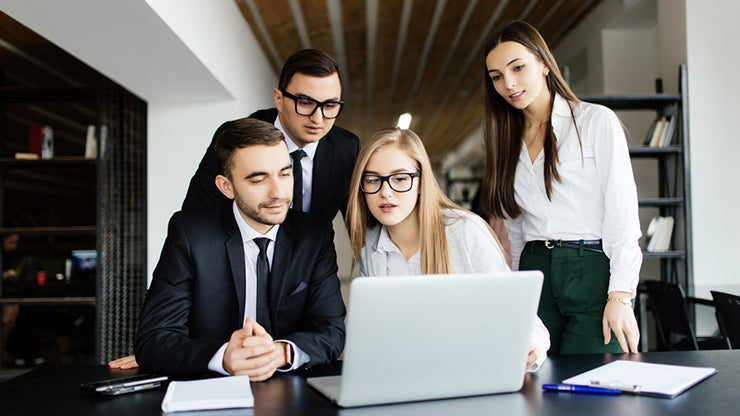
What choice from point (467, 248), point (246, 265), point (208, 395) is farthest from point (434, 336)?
point (246, 265)

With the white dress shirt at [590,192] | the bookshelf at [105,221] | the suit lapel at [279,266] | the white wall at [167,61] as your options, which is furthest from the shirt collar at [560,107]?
the bookshelf at [105,221]

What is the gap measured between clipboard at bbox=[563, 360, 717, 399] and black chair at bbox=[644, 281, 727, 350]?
2.58 metres

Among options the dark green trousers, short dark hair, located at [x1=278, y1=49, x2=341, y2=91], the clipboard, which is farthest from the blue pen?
short dark hair, located at [x1=278, y1=49, x2=341, y2=91]

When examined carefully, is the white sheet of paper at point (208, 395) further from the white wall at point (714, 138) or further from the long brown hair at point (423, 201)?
the white wall at point (714, 138)

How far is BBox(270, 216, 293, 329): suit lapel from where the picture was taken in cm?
185

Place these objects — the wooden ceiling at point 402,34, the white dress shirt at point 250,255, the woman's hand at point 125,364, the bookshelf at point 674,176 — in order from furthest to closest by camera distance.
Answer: the wooden ceiling at point 402,34 → the bookshelf at point 674,176 → the white dress shirt at point 250,255 → the woman's hand at point 125,364

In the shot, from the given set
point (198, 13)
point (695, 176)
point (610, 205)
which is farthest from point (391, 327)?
point (695, 176)

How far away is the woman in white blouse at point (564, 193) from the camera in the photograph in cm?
196

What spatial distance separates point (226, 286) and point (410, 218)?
64 cm

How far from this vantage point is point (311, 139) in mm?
2250

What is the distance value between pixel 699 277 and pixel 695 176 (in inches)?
29.7

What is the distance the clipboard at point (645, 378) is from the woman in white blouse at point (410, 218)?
22.0 inches

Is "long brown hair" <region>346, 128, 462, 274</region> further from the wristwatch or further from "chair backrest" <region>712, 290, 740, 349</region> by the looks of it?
"chair backrest" <region>712, 290, 740, 349</region>

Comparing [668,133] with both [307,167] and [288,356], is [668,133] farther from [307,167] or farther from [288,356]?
[288,356]
